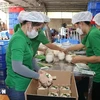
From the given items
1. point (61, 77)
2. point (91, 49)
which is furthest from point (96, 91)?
point (61, 77)

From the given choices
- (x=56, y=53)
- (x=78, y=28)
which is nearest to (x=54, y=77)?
(x=78, y=28)

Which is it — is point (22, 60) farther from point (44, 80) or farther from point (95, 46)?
point (95, 46)

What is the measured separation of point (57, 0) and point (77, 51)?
3.64 metres

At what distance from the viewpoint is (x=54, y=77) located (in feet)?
5.25

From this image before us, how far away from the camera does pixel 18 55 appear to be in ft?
4.21

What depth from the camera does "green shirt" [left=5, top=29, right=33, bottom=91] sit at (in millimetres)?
1297

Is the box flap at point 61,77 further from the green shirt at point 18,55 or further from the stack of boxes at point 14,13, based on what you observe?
the stack of boxes at point 14,13

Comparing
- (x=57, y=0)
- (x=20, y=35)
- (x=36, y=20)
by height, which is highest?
(x=57, y=0)

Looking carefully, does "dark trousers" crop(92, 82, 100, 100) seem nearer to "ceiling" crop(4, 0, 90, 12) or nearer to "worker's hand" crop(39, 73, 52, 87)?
"worker's hand" crop(39, 73, 52, 87)

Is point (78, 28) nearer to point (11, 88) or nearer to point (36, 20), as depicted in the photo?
point (36, 20)

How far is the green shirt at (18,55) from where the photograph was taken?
1.30 meters

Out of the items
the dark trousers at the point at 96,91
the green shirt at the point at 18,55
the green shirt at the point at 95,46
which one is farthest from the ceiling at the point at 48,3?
the green shirt at the point at 18,55

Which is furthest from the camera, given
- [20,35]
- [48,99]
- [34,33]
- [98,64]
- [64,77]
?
[98,64]

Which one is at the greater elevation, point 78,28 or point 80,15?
point 80,15
